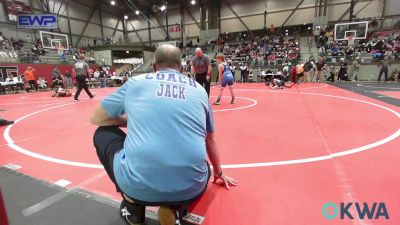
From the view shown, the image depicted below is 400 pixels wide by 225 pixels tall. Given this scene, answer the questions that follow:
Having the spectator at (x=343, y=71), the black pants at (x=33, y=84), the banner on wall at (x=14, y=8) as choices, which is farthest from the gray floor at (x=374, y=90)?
the banner on wall at (x=14, y=8)

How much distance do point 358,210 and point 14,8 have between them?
27330 millimetres

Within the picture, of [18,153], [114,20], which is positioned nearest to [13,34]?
[114,20]

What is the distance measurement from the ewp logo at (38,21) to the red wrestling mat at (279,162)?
17217 millimetres

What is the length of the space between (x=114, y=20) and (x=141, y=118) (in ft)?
112

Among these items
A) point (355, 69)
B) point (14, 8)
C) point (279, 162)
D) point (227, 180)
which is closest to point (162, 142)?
point (227, 180)

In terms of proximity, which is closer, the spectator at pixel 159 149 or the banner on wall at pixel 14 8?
the spectator at pixel 159 149

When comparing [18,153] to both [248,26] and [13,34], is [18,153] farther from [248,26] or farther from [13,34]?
[248,26]

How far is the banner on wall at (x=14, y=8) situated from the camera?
68.0 feet

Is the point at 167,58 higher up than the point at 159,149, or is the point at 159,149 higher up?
the point at 167,58

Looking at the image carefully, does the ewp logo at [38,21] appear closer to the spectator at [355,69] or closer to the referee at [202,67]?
the referee at [202,67]

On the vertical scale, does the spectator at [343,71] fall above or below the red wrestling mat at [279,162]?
above

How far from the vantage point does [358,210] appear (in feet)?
5.79

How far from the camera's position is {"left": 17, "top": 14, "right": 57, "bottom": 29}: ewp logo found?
61.3 ft

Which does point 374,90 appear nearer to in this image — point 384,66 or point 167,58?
point 384,66
